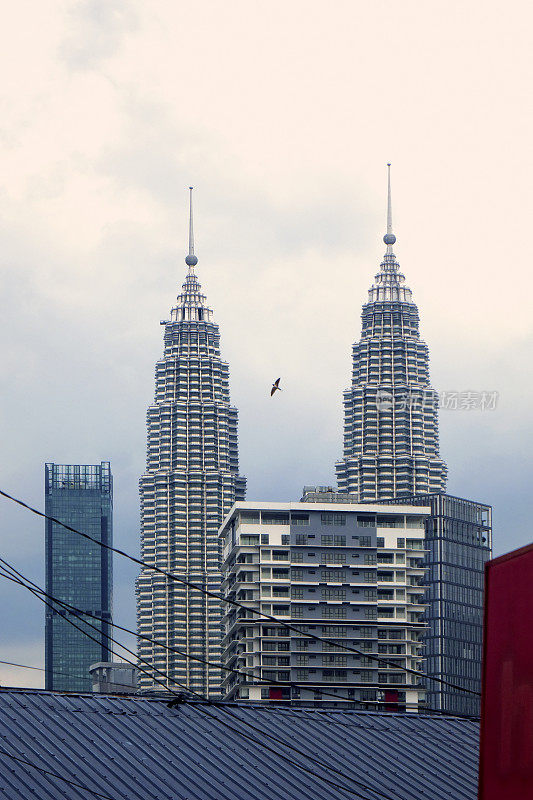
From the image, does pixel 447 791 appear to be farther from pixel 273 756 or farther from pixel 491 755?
pixel 491 755

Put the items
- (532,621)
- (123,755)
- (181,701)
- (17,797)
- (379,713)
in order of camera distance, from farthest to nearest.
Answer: (379,713)
(181,701)
(123,755)
(17,797)
(532,621)

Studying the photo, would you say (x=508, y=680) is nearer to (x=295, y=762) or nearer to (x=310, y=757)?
(x=295, y=762)

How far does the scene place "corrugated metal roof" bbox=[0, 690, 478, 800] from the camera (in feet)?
147

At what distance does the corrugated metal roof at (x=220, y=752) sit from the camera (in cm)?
4478

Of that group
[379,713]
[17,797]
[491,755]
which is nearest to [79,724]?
[17,797]

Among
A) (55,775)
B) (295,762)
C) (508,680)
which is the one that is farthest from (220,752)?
(508,680)

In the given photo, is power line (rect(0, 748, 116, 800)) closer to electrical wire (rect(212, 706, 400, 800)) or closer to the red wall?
electrical wire (rect(212, 706, 400, 800))

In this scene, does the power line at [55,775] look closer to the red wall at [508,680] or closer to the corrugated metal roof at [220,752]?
the corrugated metal roof at [220,752]

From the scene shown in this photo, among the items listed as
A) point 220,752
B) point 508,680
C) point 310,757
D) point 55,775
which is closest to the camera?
point 508,680

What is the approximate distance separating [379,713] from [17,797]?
702 inches

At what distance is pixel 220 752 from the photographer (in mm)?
48250

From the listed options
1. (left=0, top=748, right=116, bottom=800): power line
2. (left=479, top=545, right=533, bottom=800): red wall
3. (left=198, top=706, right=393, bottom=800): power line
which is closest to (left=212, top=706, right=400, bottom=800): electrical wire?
(left=198, top=706, right=393, bottom=800): power line

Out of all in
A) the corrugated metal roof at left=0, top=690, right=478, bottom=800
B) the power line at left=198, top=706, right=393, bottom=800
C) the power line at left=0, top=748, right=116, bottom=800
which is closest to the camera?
the power line at left=0, top=748, right=116, bottom=800

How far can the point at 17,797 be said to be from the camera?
42.0 m
